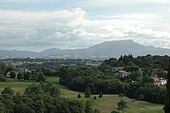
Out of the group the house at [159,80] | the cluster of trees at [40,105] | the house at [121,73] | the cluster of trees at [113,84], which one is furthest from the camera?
the house at [121,73]

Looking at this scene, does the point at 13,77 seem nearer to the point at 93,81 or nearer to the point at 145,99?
the point at 93,81

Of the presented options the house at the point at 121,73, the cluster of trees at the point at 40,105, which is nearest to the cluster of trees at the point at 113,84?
the house at the point at 121,73

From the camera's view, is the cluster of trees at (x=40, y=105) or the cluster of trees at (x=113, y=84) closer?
the cluster of trees at (x=40, y=105)

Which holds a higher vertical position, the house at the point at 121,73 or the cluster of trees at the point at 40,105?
the house at the point at 121,73

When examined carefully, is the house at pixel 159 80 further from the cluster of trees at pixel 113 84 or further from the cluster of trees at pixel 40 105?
the cluster of trees at pixel 40 105

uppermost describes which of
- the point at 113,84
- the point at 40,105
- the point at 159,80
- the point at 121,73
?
the point at 121,73

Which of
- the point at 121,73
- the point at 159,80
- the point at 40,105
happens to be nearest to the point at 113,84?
the point at 159,80

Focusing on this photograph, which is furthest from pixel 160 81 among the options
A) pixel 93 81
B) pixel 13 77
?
Answer: pixel 13 77

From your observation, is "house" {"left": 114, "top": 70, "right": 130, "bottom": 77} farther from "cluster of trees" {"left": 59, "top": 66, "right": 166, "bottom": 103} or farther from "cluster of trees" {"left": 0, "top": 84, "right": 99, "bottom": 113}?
"cluster of trees" {"left": 0, "top": 84, "right": 99, "bottom": 113}

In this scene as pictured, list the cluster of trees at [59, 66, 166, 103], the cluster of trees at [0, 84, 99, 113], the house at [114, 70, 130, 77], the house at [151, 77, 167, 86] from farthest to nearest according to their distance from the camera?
the house at [114, 70, 130, 77], the house at [151, 77, 167, 86], the cluster of trees at [59, 66, 166, 103], the cluster of trees at [0, 84, 99, 113]

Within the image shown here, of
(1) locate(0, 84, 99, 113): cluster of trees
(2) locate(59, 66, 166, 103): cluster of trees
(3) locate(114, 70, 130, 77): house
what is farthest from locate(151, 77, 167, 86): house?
(1) locate(0, 84, 99, 113): cluster of trees

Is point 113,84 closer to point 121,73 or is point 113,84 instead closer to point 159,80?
point 159,80
